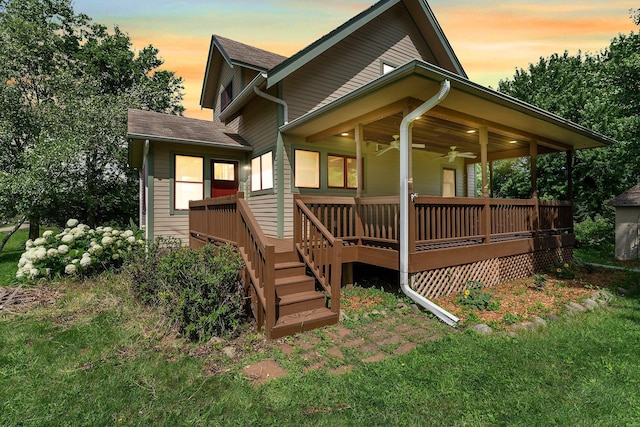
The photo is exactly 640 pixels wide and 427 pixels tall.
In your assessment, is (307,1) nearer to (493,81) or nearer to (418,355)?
(418,355)

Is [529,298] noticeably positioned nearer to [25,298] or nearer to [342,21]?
[342,21]

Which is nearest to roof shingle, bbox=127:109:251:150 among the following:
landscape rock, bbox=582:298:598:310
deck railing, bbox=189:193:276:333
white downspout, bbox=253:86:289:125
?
white downspout, bbox=253:86:289:125

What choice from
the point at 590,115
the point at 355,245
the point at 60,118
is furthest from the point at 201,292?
the point at 590,115

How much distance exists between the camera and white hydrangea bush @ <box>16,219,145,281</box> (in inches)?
273

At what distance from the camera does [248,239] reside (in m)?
4.70

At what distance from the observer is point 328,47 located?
813 centimetres

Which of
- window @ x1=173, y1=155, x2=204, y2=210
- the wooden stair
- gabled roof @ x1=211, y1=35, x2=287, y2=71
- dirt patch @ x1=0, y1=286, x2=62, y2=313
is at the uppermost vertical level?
gabled roof @ x1=211, y1=35, x2=287, y2=71

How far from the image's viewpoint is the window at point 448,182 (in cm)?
1197

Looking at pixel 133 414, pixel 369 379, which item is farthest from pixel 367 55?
pixel 133 414

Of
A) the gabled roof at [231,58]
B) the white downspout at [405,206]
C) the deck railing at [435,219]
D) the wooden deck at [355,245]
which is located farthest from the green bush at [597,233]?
the gabled roof at [231,58]

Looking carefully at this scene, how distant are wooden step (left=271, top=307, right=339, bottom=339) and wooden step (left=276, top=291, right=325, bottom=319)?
5cm

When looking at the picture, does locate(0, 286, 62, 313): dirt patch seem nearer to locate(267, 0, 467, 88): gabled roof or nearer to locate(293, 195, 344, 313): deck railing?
locate(293, 195, 344, 313): deck railing

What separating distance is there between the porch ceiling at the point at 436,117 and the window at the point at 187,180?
3.36 m

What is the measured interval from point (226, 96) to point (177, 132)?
286 cm
